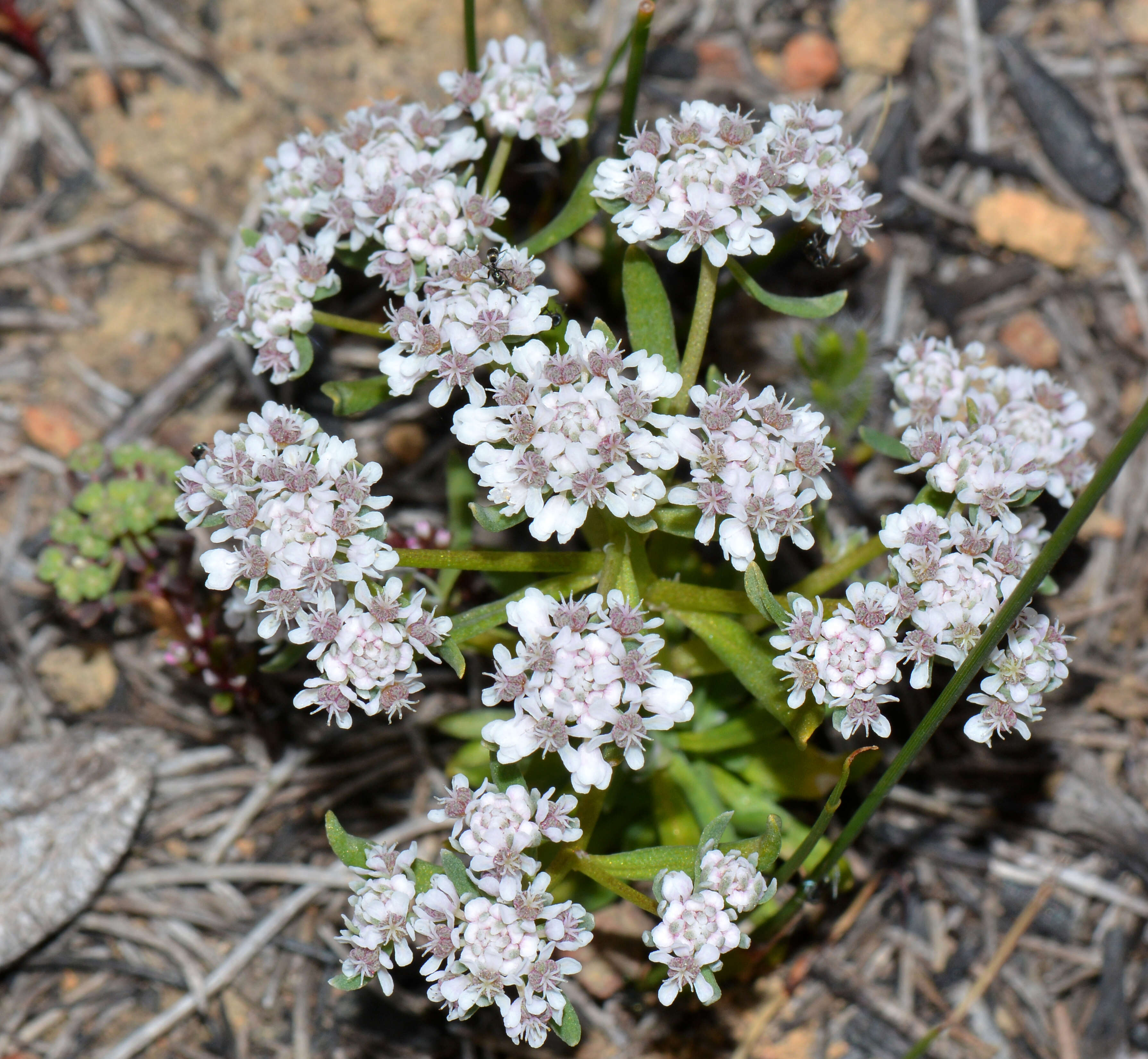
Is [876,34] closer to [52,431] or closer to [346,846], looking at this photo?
[52,431]

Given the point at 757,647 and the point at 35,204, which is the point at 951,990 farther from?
the point at 35,204

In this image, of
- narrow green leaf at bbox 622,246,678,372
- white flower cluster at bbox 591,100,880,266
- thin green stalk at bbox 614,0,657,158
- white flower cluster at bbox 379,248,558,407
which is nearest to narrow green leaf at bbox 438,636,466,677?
white flower cluster at bbox 379,248,558,407

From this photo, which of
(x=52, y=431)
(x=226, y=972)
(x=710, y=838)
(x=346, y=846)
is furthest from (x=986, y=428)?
(x=52, y=431)

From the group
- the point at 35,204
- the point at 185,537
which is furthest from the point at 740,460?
the point at 35,204

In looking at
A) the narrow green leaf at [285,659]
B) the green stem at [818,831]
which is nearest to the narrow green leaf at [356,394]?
the narrow green leaf at [285,659]

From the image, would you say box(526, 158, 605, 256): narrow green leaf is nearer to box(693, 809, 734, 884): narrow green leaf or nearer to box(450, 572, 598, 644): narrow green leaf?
box(450, 572, 598, 644): narrow green leaf

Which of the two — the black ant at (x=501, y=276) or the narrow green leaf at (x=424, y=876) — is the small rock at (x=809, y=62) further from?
the narrow green leaf at (x=424, y=876)

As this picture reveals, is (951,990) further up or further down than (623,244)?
further down
